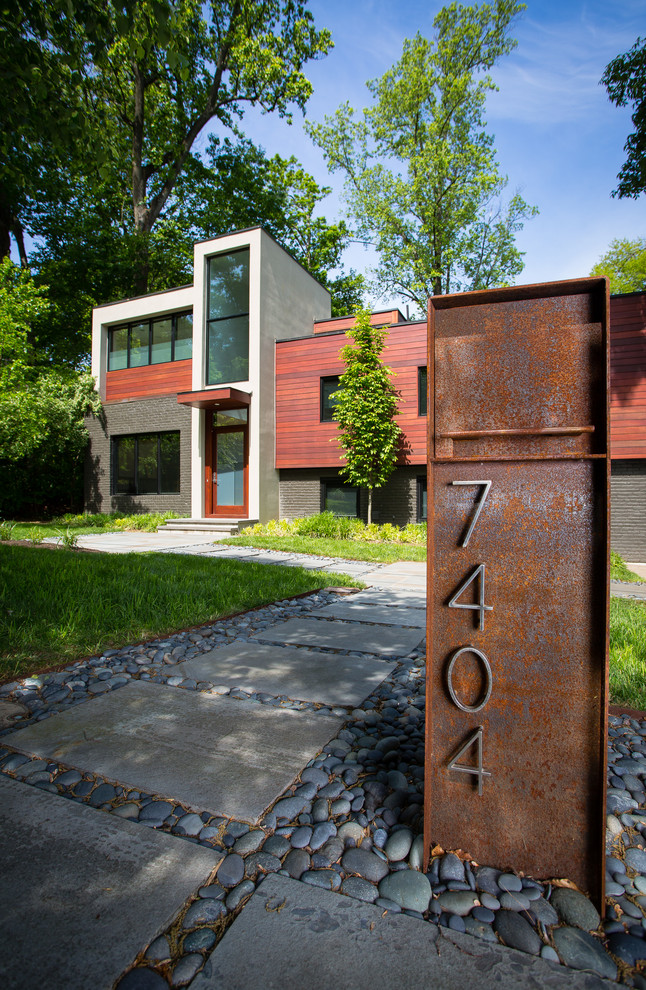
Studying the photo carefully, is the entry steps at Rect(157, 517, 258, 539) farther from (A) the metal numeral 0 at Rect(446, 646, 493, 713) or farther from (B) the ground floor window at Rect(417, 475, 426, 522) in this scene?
(A) the metal numeral 0 at Rect(446, 646, 493, 713)

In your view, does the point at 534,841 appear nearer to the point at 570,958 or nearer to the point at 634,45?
the point at 570,958

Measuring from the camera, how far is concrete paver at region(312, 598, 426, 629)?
13.0ft

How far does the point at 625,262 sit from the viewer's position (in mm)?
24578

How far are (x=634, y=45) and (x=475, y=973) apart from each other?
15147mm

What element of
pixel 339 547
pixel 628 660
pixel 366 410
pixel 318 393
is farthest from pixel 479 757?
pixel 318 393

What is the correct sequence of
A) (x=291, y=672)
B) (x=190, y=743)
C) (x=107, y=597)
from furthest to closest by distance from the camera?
1. (x=107, y=597)
2. (x=291, y=672)
3. (x=190, y=743)

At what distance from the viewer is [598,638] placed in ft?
4.10

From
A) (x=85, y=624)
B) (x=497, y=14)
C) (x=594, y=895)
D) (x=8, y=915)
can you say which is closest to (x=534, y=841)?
(x=594, y=895)

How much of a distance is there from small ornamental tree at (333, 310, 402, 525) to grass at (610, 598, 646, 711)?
708 cm

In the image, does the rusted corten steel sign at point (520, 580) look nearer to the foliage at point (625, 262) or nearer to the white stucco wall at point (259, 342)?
the white stucco wall at point (259, 342)

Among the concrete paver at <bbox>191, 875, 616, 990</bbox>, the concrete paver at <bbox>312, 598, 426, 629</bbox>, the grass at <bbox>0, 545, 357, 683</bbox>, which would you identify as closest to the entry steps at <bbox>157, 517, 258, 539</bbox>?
the grass at <bbox>0, 545, 357, 683</bbox>

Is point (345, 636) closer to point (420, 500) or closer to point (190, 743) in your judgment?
point (190, 743)

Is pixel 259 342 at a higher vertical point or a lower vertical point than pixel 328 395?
higher

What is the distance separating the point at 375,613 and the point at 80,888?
3.26 metres
